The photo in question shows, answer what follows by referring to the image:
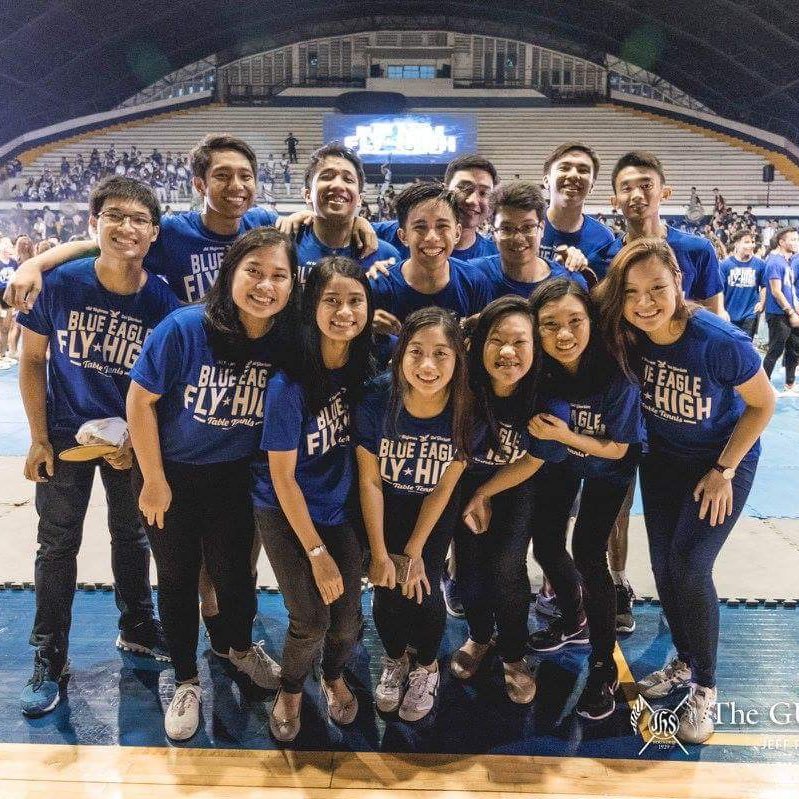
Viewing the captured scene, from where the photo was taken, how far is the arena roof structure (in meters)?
18.7

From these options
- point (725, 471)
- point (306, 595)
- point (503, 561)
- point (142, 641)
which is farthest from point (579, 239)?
point (142, 641)

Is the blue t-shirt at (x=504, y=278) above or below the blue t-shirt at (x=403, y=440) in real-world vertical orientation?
above

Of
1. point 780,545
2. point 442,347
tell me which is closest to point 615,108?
point 780,545

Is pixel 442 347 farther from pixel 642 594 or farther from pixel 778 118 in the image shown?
pixel 778 118

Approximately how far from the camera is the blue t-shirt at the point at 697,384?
93.0 inches

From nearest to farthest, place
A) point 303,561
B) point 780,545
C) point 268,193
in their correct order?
1. point 303,561
2. point 780,545
3. point 268,193

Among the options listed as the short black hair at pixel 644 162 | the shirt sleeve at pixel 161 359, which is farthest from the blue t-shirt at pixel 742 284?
the shirt sleeve at pixel 161 359

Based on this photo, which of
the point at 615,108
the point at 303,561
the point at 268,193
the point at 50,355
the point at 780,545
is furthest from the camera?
the point at 615,108

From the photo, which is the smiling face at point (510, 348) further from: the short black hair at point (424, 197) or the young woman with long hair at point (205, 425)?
A: the young woman with long hair at point (205, 425)

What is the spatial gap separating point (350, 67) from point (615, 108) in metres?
10.5

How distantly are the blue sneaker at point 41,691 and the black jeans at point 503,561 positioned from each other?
1714 millimetres

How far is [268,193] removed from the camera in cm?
2183

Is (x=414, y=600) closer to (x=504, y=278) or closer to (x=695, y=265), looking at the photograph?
(x=504, y=278)
